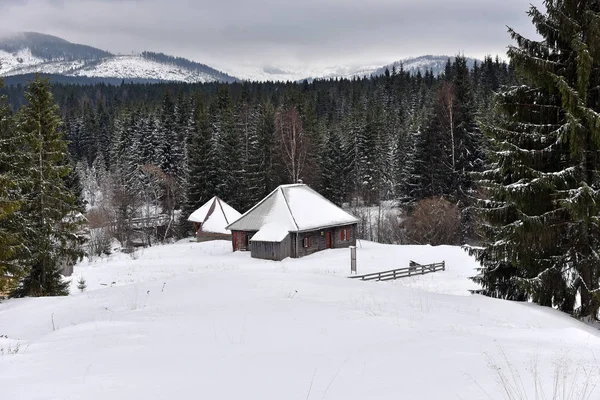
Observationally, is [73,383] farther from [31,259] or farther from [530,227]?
[31,259]

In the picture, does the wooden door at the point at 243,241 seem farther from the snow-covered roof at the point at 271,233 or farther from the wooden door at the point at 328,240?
the wooden door at the point at 328,240

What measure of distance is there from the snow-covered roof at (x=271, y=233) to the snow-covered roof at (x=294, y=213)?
9.9 inches

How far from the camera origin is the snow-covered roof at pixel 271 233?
119 ft

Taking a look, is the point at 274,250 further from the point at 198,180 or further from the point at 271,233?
the point at 198,180

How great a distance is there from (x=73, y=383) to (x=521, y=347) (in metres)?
6.96

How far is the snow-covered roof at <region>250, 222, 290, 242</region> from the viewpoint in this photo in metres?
36.2

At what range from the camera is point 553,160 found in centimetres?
1439

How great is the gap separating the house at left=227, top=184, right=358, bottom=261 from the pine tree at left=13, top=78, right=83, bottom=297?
54.3ft

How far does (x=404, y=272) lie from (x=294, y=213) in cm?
1195

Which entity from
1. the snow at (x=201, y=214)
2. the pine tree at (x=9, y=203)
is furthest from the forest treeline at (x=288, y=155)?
the pine tree at (x=9, y=203)

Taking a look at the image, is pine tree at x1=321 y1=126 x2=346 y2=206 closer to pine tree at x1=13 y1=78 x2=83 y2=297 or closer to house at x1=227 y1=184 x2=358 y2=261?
house at x1=227 y1=184 x2=358 y2=261

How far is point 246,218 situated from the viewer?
40094 mm

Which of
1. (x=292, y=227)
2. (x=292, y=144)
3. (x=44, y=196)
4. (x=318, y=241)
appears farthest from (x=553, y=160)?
(x=292, y=144)

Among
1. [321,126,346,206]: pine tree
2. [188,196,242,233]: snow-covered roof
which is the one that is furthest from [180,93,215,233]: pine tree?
[321,126,346,206]: pine tree
